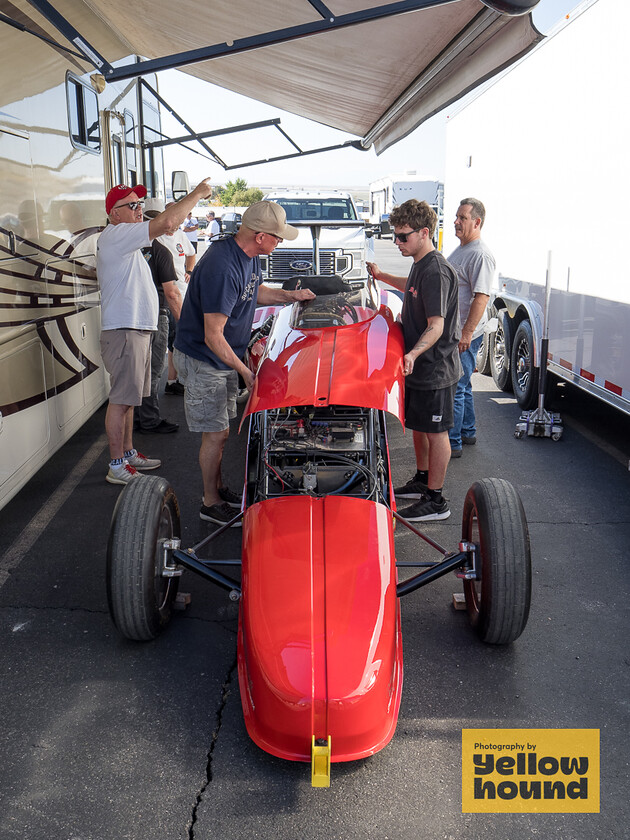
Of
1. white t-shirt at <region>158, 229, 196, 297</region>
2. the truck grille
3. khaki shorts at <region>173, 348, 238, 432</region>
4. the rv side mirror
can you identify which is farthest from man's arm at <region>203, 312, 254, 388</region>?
the truck grille

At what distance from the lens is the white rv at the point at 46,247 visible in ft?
14.1

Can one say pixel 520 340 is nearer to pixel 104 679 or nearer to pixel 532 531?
pixel 532 531

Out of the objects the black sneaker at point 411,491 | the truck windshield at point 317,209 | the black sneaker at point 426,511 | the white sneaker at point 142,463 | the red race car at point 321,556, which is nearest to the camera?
the red race car at point 321,556

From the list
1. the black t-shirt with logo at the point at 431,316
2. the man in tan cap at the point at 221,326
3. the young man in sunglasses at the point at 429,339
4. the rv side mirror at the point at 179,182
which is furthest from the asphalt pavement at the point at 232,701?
the rv side mirror at the point at 179,182

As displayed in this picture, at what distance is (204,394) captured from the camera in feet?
15.2

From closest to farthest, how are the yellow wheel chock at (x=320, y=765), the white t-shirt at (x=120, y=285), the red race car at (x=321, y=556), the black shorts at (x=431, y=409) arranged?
the yellow wheel chock at (x=320, y=765)
the red race car at (x=321, y=556)
the black shorts at (x=431, y=409)
the white t-shirt at (x=120, y=285)

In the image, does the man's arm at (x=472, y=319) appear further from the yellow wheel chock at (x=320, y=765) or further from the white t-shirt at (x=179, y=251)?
the yellow wheel chock at (x=320, y=765)

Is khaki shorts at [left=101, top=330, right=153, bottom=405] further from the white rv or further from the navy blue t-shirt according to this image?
the navy blue t-shirt

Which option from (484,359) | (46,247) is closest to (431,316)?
(46,247)

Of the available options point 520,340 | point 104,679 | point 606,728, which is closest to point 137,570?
point 104,679

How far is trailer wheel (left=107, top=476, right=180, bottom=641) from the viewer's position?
3260 mm

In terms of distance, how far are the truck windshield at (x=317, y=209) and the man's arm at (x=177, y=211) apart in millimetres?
9445

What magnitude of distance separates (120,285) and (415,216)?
2.27 metres

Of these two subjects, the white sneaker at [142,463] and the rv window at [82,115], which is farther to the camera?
the white sneaker at [142,463]
